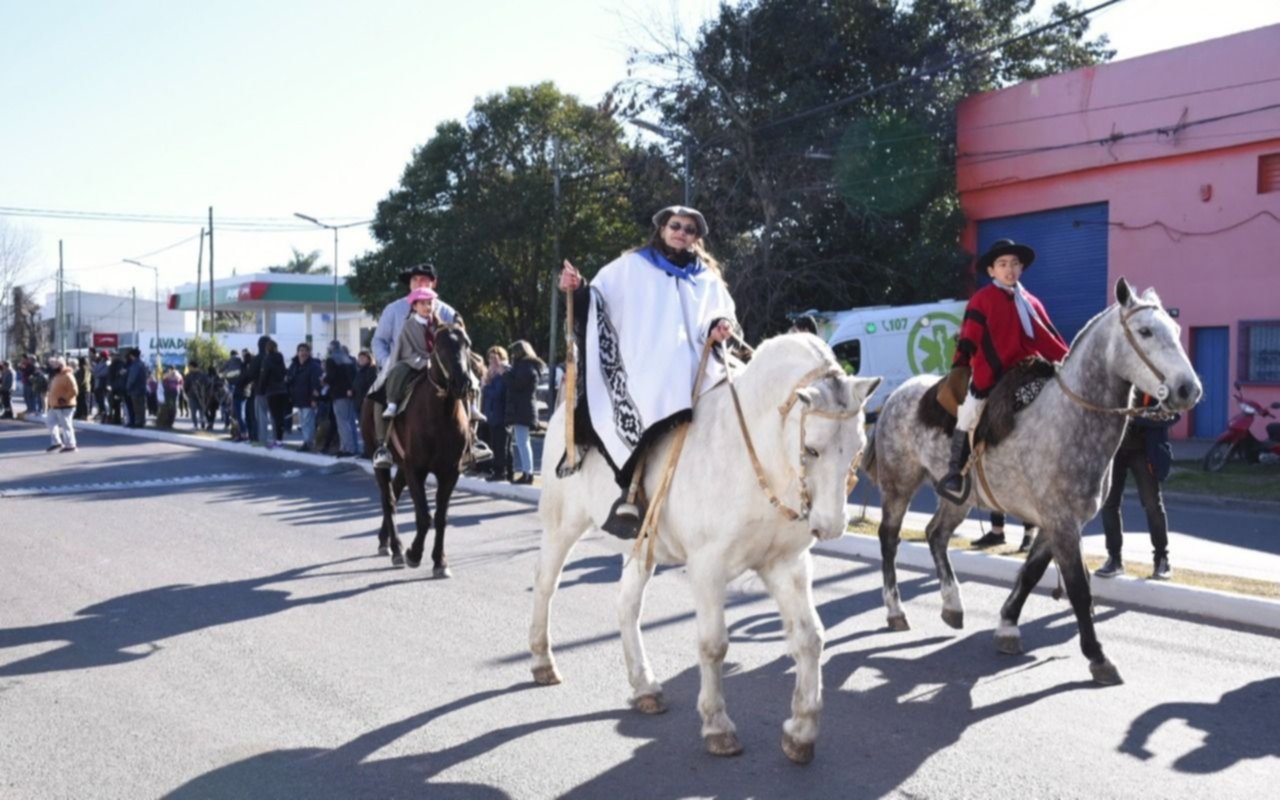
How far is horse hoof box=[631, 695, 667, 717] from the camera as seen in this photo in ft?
19.9

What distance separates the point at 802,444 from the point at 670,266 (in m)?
1.56

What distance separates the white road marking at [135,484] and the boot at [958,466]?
13196mm

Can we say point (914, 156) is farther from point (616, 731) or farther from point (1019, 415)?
point (616, 731)

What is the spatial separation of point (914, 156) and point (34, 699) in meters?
26.8

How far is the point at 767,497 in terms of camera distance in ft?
16.9

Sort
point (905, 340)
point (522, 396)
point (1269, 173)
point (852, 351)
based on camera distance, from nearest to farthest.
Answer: point (522, 396) < point (1269, 173) < point (905, 340) < point (852, 351)

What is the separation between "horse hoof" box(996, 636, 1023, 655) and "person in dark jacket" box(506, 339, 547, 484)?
410 inches

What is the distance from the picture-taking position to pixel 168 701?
6348mm

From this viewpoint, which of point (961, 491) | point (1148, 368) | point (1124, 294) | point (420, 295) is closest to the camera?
point (1148, 368)

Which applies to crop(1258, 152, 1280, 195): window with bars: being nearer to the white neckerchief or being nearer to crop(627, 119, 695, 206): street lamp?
crop(627, 119, 695, 206): street lamp

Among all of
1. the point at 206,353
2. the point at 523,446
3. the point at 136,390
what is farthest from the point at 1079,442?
the point at 206,353

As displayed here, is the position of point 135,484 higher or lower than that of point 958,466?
lower

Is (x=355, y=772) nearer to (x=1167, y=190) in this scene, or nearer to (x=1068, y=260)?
(x=1167, y=190)

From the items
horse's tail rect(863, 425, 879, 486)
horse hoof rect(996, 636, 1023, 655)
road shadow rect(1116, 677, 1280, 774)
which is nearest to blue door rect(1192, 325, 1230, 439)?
horse's tail rect(863, 425, 879, 486)
